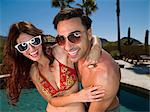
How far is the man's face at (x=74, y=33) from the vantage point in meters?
2.76

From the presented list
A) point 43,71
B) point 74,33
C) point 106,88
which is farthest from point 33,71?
point 106,88

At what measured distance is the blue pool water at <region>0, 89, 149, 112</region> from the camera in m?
8.03

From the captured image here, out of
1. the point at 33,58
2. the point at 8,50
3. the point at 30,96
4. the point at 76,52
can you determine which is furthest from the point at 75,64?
the point at 30,96

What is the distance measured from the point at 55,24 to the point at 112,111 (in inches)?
39.2

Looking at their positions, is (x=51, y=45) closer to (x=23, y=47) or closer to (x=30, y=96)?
(x=23, y=47)

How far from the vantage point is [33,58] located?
112 inches

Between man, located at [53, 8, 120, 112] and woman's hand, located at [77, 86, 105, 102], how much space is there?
0.13 feet

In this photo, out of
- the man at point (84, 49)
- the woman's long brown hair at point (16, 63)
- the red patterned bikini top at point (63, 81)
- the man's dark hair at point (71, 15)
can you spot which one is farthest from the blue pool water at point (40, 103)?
the man's dark hair at point (71, 15)

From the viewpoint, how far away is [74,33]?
9.02ft

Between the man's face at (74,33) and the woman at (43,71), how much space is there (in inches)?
6.5

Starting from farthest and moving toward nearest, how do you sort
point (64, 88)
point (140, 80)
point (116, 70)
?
point (140, 80) → point (64, 88) → point (116, 70)

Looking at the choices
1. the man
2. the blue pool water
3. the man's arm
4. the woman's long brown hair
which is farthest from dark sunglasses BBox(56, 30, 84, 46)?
the blue pool water

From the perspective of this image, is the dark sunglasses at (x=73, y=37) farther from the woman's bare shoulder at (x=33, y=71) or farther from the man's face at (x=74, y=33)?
the woman's bare shoulder at (x=33, y=71)

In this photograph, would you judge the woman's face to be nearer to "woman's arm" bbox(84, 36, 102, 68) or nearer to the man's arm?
"woman's arm" bbox(84, 36, 102, 68)
